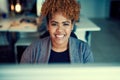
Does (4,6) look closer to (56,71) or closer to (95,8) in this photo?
(56,71)

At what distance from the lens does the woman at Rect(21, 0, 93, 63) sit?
56.9 inches

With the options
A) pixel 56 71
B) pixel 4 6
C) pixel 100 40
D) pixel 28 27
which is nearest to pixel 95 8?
pixel 100 40

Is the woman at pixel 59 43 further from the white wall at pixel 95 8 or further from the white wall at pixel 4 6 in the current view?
the white wall at pixel 95 8

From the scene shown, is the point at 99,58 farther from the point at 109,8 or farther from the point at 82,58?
the point at 109,8

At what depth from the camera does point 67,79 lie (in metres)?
0.49

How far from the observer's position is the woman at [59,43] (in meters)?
Result: 1.45

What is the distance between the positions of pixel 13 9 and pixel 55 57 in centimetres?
230

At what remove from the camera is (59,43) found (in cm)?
150

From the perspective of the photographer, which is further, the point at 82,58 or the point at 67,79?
the point at 82,58

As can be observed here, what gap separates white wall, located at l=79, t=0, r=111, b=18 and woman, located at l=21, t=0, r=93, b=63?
547 centimetres

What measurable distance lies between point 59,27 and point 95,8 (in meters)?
5.62

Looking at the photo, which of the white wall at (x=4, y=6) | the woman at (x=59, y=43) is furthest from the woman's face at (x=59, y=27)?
the white wall at (x=4, y=6)

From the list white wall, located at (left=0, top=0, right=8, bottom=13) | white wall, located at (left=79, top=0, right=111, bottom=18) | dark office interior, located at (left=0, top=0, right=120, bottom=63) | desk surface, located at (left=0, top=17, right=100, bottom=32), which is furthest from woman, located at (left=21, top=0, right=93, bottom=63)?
white wall, located at (left=79, top=0, right=111, bottom=18)

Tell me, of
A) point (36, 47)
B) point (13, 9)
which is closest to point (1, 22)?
point (13, 9)
